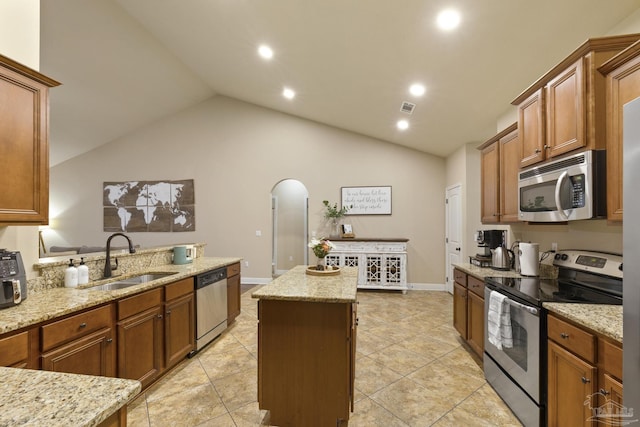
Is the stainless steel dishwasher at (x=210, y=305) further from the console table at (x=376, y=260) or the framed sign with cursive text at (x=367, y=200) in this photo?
the framed sign with cursive text at (x=367, y=200)

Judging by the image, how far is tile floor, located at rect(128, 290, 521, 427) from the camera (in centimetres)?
195

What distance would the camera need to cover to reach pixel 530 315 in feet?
5.82

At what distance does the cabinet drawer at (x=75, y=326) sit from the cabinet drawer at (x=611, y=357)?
9.08 feet

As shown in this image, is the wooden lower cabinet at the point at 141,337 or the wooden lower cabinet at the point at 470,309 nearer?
the wooden lower cabinet at the point at 141,337

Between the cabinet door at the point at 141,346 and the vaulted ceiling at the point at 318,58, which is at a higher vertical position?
the vaulted ceiling at the point at 318,58

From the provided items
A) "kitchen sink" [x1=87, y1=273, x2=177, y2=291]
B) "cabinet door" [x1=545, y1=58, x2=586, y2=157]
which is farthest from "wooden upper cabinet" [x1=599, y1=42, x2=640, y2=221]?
"kitchen sink" [x1=87, y1=273, x2=177, y2=291]

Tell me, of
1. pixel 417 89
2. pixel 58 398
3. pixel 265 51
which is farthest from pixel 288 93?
pixel 58 398

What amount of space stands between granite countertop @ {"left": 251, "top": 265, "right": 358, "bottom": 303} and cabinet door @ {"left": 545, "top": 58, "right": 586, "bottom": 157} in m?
1.72

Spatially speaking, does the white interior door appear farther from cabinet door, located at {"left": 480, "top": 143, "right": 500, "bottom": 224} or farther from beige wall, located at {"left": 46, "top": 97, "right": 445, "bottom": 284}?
cabinet door, located at {"left": 480, "top": 143, "right": 500, "bottom": 224}

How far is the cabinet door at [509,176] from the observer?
2.59m

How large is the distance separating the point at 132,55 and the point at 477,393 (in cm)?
605

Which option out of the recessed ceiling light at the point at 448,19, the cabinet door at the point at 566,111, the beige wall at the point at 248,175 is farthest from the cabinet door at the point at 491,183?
the beige wall at the point at 248,175

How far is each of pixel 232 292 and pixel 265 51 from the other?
10.2ft

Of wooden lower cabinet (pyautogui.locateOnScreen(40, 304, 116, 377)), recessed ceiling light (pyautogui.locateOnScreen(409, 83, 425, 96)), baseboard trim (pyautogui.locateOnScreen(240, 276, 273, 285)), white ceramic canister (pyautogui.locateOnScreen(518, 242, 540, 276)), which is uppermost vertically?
recessed ceiling light (pyautogui.locateOnScreen(409, 83, 425, 96))
